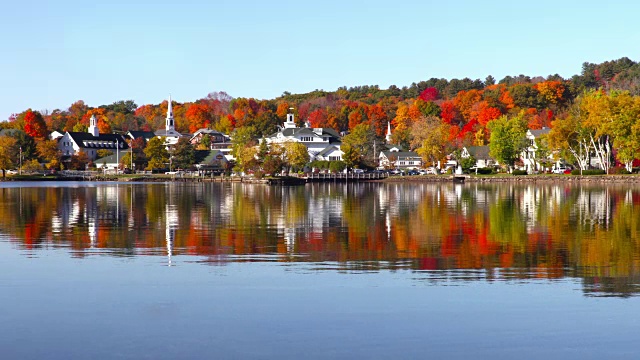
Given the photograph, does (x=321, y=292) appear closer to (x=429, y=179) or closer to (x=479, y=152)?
(x=429, y=179)

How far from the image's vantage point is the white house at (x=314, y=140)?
135m

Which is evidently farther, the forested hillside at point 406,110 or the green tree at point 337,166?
the forested hillside at point 406,110

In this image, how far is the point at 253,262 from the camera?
18969 millimetres

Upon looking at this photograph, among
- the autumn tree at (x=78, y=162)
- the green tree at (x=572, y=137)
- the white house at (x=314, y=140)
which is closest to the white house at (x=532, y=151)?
the green tree at (x=572, y=137)

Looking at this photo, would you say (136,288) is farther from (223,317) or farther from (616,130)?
(616,130)

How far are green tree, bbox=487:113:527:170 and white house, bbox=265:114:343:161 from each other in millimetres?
34172

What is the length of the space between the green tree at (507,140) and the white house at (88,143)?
229ft

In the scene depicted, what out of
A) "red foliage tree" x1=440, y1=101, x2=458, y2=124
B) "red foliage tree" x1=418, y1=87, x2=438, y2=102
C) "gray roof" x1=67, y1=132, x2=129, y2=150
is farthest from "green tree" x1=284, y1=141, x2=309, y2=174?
"red foliage tree" x1=418, y1=87, x2=438, y2=102

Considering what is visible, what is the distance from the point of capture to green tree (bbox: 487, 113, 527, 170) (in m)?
106

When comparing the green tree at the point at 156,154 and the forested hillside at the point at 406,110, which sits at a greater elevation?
the forested hillside at the point at 406,110

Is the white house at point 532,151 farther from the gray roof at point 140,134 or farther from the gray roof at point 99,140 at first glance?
the gray roof at point 140,134

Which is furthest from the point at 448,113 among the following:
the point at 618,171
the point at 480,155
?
the point at 618,171

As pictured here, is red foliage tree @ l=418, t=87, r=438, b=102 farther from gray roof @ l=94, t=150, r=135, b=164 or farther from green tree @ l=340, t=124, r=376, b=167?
gray roof @ l=94, t=150, r=135, b=164

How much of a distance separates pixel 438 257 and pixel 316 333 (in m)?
8.47
